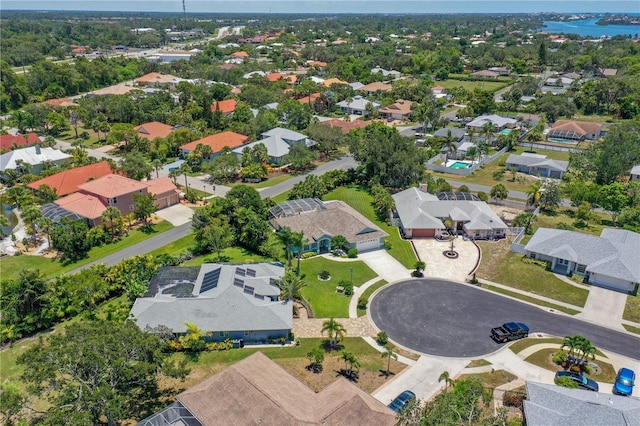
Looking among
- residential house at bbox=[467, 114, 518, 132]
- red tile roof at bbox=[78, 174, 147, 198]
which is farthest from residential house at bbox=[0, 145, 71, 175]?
residential house at bbox=[467, 114, 518, 132]

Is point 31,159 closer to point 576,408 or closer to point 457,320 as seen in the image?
point 457,320

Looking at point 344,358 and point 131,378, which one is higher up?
point 131,378

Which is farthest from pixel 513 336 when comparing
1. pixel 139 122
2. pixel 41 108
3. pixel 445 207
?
pixel 41 108

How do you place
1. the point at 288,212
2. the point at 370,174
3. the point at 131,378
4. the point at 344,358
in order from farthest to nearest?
the point at 370,174 → the point at 288,212 → the point at 344,358 → the point at 131,378

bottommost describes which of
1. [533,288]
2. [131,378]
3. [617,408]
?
[533,288]

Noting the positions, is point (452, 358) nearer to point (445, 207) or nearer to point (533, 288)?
point (533, 288)

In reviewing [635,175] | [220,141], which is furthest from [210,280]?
[635,175]
